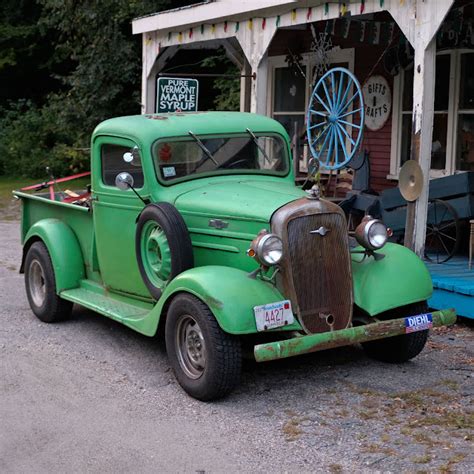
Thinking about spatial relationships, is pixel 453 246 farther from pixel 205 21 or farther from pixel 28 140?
pixel 28 140

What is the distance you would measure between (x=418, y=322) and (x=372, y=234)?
661 millimetres

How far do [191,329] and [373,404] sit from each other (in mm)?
1227

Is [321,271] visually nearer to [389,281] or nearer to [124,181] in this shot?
[389,281]

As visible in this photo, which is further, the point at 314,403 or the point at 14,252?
the point at 14,252

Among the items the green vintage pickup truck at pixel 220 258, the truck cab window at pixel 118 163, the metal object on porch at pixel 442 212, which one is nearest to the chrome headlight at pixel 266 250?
the green vintage pickup truck at pixel 220 258

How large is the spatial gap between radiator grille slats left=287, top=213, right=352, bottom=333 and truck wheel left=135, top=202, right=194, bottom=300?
2.65ft

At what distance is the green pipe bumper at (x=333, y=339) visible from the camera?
4918 mm

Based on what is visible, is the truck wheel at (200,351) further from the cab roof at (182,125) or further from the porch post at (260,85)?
the porch post at (260,85)

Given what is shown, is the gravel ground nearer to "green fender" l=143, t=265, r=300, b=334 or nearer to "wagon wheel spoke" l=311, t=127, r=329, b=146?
"green fender" l=143, t=265, r=300, b=334

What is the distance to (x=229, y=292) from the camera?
16.6ft

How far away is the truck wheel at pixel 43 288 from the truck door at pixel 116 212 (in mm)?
592

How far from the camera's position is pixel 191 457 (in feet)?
14.2

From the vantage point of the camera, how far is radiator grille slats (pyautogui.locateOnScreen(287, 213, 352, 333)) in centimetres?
529

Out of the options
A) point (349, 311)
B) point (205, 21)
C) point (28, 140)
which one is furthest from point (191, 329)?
point (28, 140)
